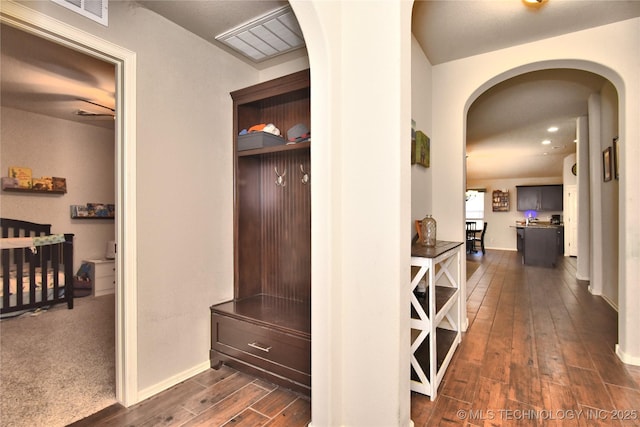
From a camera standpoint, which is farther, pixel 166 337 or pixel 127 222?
pixel 166 337

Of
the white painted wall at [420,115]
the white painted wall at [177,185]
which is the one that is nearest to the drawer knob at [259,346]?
the white painted wall at [177,185]

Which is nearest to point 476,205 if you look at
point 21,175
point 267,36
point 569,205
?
point 569,205

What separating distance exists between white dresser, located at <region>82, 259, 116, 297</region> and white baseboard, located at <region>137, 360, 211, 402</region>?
3.17m

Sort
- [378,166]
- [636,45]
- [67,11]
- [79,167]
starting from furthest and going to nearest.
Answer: [79,167] < [636,45] < [67,11] < [378,166]

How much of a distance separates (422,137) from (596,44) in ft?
4.74

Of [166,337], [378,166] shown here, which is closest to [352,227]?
[378,166]

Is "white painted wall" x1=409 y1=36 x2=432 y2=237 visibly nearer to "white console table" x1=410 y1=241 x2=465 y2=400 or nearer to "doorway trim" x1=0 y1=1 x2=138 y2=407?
"white console table" x1=410 y1=241 x2=465 y2=400

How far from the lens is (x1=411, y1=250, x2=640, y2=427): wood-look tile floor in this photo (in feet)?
5.90

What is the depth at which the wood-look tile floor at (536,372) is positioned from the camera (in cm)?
180

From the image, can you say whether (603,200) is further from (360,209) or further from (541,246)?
(360,209)

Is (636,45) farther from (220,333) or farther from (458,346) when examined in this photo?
(220,333)

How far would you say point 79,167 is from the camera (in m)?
4.86

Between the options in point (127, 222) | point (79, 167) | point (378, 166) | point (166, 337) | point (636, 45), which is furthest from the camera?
point (79, 167)

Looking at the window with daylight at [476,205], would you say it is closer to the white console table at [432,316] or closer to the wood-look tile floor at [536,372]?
the wood-look tile floor at [536,372]
